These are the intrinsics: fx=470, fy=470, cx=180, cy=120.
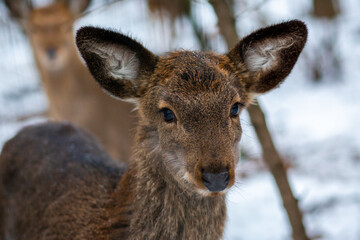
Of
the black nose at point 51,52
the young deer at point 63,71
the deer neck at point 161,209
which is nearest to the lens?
the deer neck at point 161,209

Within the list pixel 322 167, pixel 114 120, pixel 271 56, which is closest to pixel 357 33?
pixel 322 167

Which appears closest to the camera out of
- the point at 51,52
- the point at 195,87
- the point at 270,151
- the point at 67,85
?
the point at 195,87

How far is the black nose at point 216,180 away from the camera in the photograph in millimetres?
2613

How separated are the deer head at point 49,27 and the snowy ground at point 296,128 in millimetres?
415

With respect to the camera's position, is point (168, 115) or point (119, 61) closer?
point (168, 115)

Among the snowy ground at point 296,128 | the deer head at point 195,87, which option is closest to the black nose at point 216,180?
the deer head at point 195,87

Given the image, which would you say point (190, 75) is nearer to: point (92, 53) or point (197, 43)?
point (92, 53)

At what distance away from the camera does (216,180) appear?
2.61 m

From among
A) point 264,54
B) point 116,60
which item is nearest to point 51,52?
point 116,60

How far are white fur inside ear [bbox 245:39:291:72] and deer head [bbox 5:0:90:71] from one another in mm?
5925

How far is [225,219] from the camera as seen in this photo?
324 cm

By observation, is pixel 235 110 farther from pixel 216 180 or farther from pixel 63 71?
pixel 63 71

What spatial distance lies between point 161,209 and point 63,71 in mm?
6511

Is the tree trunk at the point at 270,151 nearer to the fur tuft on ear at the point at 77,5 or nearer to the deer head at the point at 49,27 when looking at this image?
the deer head at the point at 49,27
